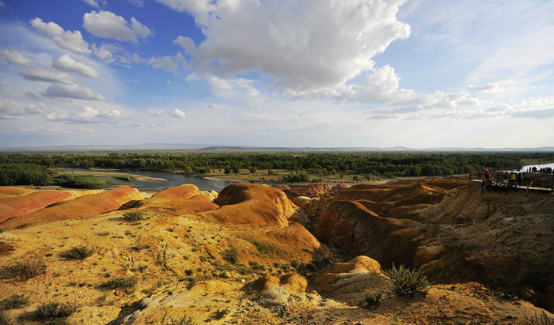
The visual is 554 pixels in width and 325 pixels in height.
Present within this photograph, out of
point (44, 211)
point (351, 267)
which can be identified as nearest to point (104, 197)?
point (44, 211)

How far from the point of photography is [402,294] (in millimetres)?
10117

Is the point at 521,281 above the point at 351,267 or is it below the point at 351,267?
above

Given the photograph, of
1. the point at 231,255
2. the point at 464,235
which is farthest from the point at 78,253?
the point at 464,235

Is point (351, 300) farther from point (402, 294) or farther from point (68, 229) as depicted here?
point (68, 229)

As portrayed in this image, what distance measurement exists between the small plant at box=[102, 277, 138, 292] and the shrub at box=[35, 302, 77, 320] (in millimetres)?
2108

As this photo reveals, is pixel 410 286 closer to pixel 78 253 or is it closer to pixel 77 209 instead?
pixel 78 253

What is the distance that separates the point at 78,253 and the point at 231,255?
8681 mm

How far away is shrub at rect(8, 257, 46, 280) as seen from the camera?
10867mm

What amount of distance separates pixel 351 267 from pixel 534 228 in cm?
1061

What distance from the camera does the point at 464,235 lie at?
17031 mm

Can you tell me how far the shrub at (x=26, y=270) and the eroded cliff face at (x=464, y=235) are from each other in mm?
20226

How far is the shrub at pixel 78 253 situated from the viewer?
12836mm

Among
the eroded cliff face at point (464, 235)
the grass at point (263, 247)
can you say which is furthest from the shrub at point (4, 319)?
the eroded cliff face at point (464, 235)

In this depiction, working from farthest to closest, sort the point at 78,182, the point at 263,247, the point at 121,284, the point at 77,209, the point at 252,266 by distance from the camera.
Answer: the point at 78,182
the point at 77,209
the point at 263,247
the point at 252,266
the point at 121,284
